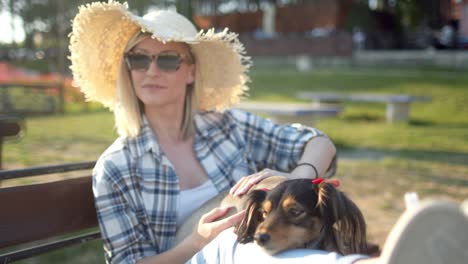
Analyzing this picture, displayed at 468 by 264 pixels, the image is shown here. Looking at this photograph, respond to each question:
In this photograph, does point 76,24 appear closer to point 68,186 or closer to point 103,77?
point 103,77

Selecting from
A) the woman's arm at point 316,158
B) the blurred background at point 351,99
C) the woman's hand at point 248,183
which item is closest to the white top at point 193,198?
the woman's hand at point 248,183

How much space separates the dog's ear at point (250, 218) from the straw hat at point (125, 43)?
1.06 meters

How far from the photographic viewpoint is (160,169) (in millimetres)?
2949

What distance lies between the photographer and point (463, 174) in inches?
313

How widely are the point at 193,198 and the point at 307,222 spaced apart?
96 centimetres

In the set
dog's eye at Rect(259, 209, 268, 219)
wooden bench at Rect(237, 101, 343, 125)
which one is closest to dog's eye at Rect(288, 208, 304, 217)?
dog's eye at Rect(259, 209, 268, 219)

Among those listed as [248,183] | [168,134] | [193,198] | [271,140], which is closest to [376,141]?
[271,140]

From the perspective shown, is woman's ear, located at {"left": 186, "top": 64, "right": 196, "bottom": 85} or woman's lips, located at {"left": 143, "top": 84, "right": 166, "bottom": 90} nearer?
woman's lips, located at {"left": 143, "top": 84, "right": 166, "bottom": 90}

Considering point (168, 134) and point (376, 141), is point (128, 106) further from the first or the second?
point (376, 141)

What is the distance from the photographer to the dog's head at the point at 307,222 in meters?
2.15

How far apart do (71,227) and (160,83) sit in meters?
0.90

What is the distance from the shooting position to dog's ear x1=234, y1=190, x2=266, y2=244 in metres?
2.30

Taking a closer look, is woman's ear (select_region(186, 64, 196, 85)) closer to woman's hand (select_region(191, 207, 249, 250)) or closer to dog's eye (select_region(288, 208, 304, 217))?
woman's hand (select_region(191, 207, 249, 250))

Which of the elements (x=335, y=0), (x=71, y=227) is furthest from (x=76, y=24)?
(x=335, y=0)
